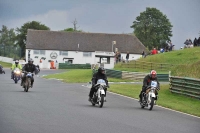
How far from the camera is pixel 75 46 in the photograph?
12356 cm

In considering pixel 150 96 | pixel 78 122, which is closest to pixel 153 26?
pixel 150 96

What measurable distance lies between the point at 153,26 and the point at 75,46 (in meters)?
19.6

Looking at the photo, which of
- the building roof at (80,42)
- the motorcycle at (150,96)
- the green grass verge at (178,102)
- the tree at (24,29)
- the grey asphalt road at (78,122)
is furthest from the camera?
the tree at (24,29)

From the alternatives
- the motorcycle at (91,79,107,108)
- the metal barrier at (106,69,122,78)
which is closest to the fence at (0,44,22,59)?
the metal barrier at (106,69,122,78)

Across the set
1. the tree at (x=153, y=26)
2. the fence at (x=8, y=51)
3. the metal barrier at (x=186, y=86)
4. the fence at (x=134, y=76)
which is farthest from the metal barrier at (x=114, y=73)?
the tree at (x=153, y=26)

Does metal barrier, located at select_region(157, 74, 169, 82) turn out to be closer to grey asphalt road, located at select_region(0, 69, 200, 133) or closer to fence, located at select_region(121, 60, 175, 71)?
fence, located at select_region(121, 60, 175, 71)

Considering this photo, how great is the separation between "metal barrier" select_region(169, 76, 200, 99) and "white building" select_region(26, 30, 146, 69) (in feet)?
276

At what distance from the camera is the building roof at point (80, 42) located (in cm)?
12238

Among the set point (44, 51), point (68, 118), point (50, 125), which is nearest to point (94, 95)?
point (68, 118)

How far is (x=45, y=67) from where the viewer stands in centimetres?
10662

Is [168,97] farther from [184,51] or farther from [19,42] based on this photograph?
[19,42]

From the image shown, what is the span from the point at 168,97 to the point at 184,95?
0.97m

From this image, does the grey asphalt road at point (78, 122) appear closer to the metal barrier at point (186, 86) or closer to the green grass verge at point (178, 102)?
the green grass verge at point (178, 102)

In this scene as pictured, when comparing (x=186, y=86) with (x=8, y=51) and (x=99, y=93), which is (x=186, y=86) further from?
(x=8, y=51)
